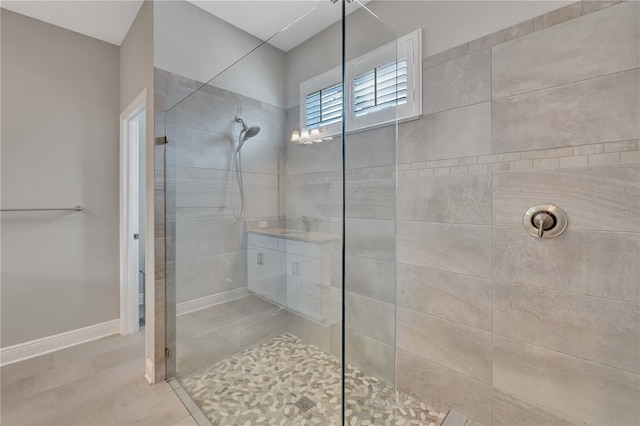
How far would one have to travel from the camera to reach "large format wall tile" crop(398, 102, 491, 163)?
138 cm

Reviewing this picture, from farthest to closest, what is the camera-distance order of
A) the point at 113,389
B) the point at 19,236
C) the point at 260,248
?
the point at 19,236
the point at 113,389
the point at 260,248

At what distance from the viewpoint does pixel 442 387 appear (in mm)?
1525

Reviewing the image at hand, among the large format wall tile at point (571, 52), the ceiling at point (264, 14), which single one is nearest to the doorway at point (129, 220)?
the ceiling at point (264, 14)

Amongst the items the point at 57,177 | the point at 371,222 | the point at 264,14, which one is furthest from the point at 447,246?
the point at 57,177

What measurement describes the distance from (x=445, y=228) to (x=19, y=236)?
3026mm

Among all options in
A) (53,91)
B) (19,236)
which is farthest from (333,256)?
(53,91)

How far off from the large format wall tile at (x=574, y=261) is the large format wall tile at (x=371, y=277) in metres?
0.54

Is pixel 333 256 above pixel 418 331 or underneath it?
above

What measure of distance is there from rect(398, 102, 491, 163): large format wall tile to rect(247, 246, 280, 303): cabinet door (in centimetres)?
97

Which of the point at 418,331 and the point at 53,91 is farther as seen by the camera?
the point at 53,91

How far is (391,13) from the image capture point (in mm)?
1696

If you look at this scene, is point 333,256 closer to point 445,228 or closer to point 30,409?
point 445,228

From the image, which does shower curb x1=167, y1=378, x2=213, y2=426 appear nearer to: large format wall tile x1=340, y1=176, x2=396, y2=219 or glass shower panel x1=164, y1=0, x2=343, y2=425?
glass shower panel x1=164, y1=0, x2=343, y2=425

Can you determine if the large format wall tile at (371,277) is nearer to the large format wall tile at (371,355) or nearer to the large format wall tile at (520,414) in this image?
the large format wall tile at (371,355)
